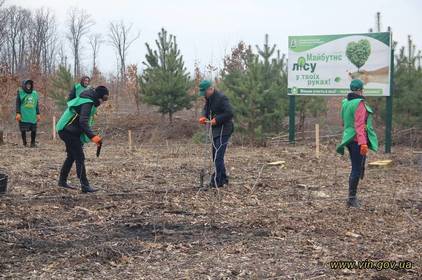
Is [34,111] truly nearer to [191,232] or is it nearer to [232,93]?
[232,93]

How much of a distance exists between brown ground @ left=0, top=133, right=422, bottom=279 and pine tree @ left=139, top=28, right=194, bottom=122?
360 inches

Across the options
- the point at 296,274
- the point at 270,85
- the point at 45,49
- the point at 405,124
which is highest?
the point at 45,49

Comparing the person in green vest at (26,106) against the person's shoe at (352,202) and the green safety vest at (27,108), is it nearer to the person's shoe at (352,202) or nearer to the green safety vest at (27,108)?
the green safety vest at (27,108)

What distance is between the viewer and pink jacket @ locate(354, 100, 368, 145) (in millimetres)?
7145

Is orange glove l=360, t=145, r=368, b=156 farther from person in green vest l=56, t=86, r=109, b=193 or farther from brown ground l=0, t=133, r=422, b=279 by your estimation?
person in green vest l=56, t=86, r=109, b=193

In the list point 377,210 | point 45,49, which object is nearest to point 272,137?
point 377,210

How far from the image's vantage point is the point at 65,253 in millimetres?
5062

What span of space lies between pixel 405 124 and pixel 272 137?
152 inches

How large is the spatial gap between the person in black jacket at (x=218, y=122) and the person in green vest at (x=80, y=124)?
1.67 metres

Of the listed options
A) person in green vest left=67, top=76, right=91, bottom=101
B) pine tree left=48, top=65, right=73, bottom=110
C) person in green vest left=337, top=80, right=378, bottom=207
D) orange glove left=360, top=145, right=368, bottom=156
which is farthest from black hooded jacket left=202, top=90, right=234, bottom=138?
pine tree left=48, top=65, right=73, bottom=110

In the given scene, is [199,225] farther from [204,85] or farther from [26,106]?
[26,106]

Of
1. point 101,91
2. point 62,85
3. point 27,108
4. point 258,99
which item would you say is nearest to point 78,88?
point 27,108

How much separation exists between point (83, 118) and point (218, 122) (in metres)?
2.05

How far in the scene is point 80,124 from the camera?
759 centimetres
